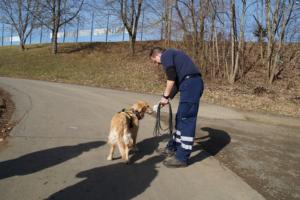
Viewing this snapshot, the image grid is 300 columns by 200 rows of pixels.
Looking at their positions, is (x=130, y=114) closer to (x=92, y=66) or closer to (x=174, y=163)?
(x=174, y=163)

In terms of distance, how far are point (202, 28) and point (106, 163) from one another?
17.4 metres

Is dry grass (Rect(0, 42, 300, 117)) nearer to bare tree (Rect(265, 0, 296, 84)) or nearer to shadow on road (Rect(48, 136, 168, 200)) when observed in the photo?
bare tree (Rect(265, 0, 296, 84))

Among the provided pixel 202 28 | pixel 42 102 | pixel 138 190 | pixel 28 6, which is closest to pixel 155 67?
pixel 202 28

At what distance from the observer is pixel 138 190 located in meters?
4.83

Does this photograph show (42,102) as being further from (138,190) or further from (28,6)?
(28,6)

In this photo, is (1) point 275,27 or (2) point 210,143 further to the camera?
(1) point 275,27

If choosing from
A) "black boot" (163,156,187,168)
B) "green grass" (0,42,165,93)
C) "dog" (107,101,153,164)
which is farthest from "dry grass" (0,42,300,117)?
"dog" (107,101,153,164)

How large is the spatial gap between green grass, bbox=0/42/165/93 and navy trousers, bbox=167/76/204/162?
12.9 metres

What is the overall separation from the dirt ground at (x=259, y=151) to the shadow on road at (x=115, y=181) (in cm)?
158

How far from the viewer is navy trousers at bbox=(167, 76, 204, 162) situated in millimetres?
6043

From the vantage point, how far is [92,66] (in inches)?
1178

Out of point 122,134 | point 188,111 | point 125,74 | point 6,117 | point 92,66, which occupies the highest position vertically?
point 92,66

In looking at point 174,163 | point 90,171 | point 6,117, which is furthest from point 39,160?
point 6,117

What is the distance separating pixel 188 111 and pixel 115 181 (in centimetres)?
182
